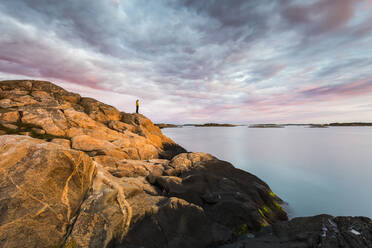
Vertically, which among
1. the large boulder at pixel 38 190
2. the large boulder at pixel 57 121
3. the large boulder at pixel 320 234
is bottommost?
the large boulder at pixel 320 234

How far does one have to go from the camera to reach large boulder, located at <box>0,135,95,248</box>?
14.7 feet

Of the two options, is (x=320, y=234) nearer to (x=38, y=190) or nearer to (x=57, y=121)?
(x=38, y=190)

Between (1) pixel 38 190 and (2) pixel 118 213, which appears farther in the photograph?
(2) pixel 118 213

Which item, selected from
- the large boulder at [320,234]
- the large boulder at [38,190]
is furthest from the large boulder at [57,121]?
the large boulder at [320,234]

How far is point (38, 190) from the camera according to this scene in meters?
5.10

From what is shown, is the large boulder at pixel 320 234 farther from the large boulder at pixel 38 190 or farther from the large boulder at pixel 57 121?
the large boulder at pixel 57 121

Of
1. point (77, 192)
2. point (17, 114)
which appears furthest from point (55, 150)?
point (17, 114)

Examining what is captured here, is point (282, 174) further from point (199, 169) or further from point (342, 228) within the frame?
point (342, 228)

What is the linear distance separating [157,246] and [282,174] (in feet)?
65.1

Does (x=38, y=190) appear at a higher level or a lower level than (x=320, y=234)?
higher

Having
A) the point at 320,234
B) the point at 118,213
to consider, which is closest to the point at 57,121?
the point at 118,213

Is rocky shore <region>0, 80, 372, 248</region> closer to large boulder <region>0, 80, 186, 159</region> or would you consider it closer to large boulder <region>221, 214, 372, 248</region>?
large boulder <region>221, 214, 372, 248</region>

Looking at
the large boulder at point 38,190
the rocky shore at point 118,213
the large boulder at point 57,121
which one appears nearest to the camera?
the large boulder at point 38,190

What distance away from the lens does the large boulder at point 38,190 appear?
4.49 metres
